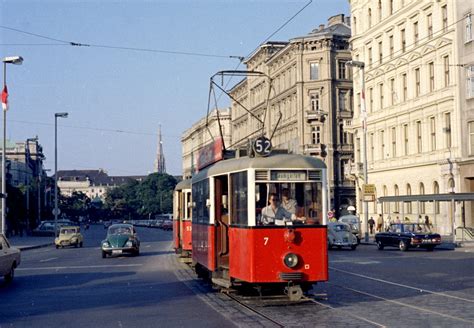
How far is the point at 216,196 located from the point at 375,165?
47829 mm

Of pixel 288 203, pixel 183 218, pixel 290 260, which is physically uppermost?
pixel 288 203

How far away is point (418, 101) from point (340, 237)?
59.2 feet

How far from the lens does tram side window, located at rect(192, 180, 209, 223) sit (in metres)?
17.8

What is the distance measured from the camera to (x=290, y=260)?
14438mm

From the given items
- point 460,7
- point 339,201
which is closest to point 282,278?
point 460,7

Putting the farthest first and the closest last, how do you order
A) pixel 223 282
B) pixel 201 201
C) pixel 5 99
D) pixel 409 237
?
pixel 5 99, pixel 409 237, pixel 201 201, pixel 223 282

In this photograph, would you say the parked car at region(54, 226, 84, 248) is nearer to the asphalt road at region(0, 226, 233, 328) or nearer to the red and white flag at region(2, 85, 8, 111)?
the red and white flag at region(2, 85, 8, 111)

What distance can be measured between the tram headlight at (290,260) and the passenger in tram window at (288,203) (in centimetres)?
83

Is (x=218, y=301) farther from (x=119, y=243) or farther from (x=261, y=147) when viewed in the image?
(x=119, y=243)

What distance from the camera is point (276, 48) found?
94.1 metres

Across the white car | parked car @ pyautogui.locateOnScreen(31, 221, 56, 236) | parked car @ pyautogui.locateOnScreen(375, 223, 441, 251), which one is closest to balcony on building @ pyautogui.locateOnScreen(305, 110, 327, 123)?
parked car @ pyautogui.locateOnScreen(31, 221, 56, 236)

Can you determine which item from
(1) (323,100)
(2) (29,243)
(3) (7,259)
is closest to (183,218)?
(3) (7,259)

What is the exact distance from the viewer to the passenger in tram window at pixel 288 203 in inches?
577

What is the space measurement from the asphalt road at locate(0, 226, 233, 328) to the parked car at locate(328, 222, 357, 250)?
51.2 ft
